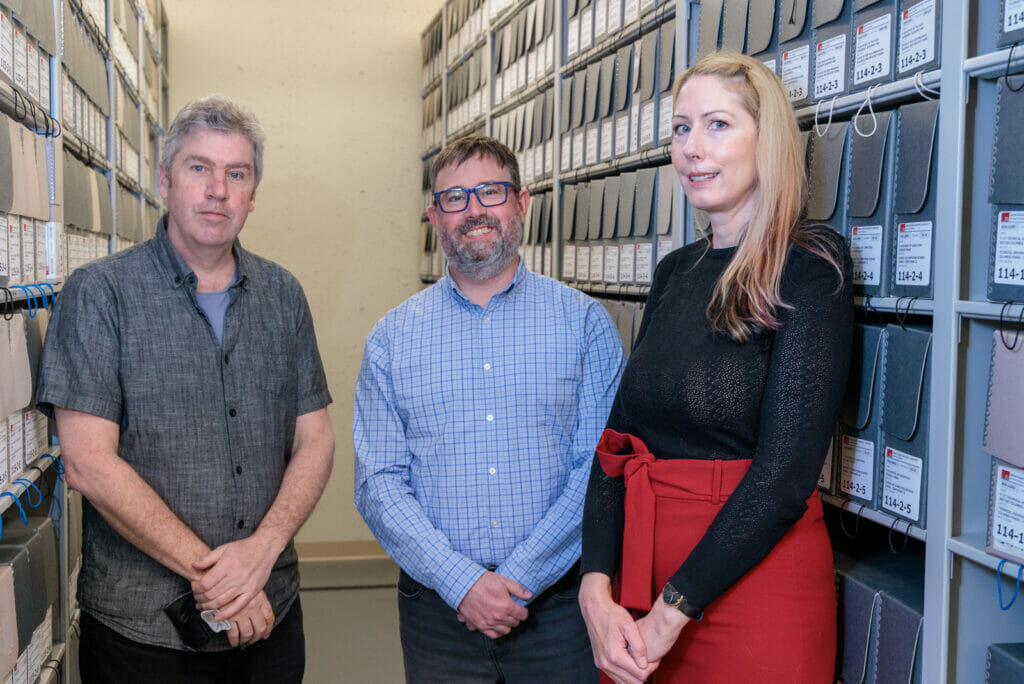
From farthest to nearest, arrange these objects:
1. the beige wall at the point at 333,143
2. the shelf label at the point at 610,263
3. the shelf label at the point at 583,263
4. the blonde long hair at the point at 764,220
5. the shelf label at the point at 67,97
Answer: the beige wall at the point at 333,143, the shelf label at the point at 583,263, the shelf label at the point at 610,263, the shelf label at the point at 67,97, the blonde long hair at the point at 764,220

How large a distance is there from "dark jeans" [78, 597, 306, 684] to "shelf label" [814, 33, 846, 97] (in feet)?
4.79

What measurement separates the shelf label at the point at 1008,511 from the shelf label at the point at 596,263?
63.7 inches

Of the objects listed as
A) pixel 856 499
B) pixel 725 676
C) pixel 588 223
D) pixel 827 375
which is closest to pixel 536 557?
pixel 725 676

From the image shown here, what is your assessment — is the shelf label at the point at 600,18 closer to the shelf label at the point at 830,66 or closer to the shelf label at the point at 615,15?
the shelf label at the point at 615,15

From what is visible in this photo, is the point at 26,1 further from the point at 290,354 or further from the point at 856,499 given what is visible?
the point at 856,499

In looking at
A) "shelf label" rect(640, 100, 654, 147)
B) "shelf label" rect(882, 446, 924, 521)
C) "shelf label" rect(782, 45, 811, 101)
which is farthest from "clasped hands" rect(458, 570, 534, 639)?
"shelf label" rect(640, 100, 654, 147)

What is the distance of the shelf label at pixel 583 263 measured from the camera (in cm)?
292

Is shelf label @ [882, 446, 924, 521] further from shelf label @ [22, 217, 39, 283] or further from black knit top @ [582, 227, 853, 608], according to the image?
shelf label @ [22, 217, 39, 283]

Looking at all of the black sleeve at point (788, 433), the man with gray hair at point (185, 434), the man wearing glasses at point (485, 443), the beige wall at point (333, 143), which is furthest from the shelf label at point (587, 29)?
the beige wall at point (333, 143)

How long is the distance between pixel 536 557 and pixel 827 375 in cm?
69

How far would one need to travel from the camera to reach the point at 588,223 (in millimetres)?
2893

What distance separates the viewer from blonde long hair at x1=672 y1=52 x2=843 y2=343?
1307mm

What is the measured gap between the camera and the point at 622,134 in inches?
104

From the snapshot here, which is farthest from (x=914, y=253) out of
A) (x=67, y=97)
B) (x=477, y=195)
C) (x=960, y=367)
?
(x=67, y=97)
